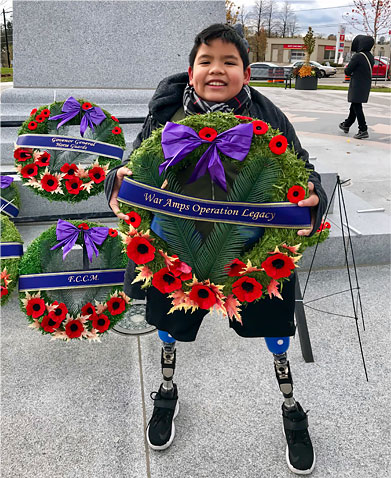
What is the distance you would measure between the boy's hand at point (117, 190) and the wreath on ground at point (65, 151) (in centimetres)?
138

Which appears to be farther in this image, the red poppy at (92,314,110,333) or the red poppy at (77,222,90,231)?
the red poppy at (77,222,90,231)

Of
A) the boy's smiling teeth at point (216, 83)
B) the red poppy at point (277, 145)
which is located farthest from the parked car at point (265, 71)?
the red poppy at point (277, 145)

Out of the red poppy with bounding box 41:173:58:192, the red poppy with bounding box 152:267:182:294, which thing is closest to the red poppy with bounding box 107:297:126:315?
the red poppy with bounding box 41:173:58:192

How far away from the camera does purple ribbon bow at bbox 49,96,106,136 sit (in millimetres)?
3062

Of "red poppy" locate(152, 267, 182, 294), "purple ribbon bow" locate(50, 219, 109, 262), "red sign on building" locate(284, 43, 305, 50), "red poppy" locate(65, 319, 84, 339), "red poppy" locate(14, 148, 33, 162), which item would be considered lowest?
"red poppy" locate(65, 319, 84, 339)

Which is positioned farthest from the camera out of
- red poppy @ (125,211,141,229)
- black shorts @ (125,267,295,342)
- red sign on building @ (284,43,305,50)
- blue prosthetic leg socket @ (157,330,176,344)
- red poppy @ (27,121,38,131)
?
red sign on building @ (284,43,305,50)

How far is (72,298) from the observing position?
2.68 metres

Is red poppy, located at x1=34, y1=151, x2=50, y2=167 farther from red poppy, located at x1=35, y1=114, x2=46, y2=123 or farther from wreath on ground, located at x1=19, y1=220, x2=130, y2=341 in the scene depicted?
wreath on ground, located at x1=19, y1=220, x2=130, y2=341

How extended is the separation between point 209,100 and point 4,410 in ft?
6.11

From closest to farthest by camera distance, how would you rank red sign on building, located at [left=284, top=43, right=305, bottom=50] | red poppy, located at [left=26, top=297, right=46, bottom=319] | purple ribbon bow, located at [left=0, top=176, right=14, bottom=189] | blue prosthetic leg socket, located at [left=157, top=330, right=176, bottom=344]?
blue prosthetic leg socket, located at [left=157, top=330, right=176, bottom=344] < red poppy, located at [left=26, top=297, right=46, bottom=319] < purple ribbon bow, located at [left=0, top=176, right=14, bottom=189] < red sign on building, located at [left=284, top=43, right=305, bottom=50]

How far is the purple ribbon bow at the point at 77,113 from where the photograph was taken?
3.06 metres

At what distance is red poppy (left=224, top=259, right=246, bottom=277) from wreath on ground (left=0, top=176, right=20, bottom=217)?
→ 253cm

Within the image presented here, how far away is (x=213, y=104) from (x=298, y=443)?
1.51 m

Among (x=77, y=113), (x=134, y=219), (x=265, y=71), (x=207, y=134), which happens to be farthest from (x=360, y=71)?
(x=265, y=71)
